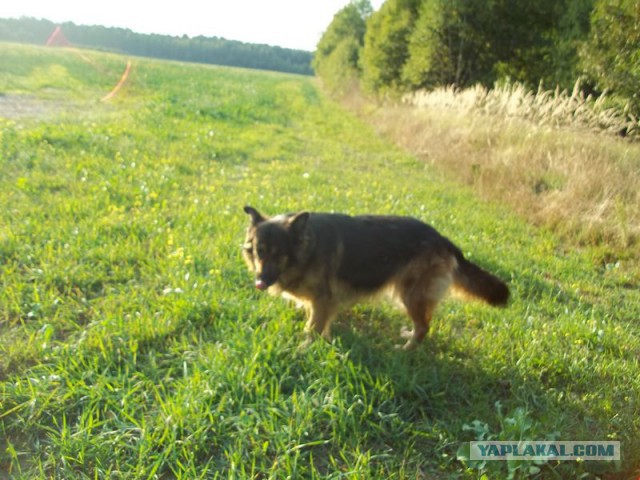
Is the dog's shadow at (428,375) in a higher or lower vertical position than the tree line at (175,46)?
lower

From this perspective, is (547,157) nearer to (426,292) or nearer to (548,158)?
(548,158)

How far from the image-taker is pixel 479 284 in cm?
342

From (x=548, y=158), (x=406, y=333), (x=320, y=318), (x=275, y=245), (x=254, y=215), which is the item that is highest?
(x=548, y=158)

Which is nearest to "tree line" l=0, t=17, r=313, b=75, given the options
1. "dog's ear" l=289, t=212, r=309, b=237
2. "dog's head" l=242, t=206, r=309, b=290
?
"dog's head" l=242, t=206, r=309, b=290

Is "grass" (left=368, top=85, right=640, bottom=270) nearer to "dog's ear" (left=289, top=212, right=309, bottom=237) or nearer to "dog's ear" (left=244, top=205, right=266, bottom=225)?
"dog's ear" (left=289, top=212, right=309, bottom=237)

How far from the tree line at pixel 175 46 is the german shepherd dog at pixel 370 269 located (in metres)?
60.5

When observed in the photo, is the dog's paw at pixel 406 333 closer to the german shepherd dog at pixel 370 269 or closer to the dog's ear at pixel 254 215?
the german shepherd dog at pixel 370 269

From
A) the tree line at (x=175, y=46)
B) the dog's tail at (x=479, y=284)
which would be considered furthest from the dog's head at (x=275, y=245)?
the tree line at (x=175, y=46)

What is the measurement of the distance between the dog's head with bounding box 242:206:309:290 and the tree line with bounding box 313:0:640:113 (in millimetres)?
8756

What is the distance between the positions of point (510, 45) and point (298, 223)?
16.7 meters

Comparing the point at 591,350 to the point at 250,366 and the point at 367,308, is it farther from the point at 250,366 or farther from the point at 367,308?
the point at 250,366

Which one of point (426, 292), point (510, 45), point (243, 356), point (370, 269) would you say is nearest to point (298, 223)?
point (370, 269)

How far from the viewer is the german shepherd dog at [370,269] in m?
3.26

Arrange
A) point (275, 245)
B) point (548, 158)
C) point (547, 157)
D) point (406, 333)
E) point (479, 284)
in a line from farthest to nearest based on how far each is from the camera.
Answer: point (547, 157), point (548, 158), point (406, 333), point (479, 284), point (275, 245)
